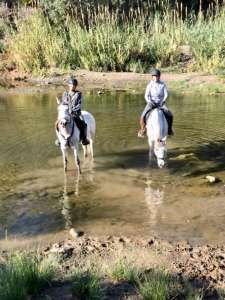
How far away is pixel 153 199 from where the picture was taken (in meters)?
10.4

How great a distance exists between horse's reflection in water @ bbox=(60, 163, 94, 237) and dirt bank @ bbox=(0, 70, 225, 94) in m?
11.6

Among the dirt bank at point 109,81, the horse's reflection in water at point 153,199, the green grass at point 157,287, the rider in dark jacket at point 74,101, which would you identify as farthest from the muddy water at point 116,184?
the dirt bank at point 109,81

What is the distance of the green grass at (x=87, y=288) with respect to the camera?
612cm

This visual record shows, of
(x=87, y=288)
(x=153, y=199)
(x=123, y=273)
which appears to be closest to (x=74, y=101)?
(x=153, y=199)

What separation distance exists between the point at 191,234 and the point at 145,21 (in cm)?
2232

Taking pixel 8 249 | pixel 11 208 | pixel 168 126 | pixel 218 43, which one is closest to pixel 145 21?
pixel 218 43

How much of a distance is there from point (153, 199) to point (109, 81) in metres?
15.4

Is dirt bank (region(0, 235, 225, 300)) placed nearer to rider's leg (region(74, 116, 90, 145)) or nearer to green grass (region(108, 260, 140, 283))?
green grass (region(108, 260, 140, 283))

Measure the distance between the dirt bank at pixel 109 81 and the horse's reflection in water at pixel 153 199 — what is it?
480 inches

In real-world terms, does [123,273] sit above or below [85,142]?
below

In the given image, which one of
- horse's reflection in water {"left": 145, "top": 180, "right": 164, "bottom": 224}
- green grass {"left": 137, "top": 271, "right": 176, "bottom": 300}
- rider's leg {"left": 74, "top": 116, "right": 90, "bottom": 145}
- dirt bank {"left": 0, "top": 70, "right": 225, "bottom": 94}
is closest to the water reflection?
rider's leg {"left": 74, "top": 116, "right": 90, "bottom": 145}

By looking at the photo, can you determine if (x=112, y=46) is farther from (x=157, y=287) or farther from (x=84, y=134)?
(x=157, y=287)

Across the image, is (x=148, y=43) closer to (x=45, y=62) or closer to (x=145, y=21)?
(x=145, y=21)

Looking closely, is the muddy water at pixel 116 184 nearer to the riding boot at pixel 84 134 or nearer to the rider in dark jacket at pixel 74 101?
the riding boot at pixel 84 134
